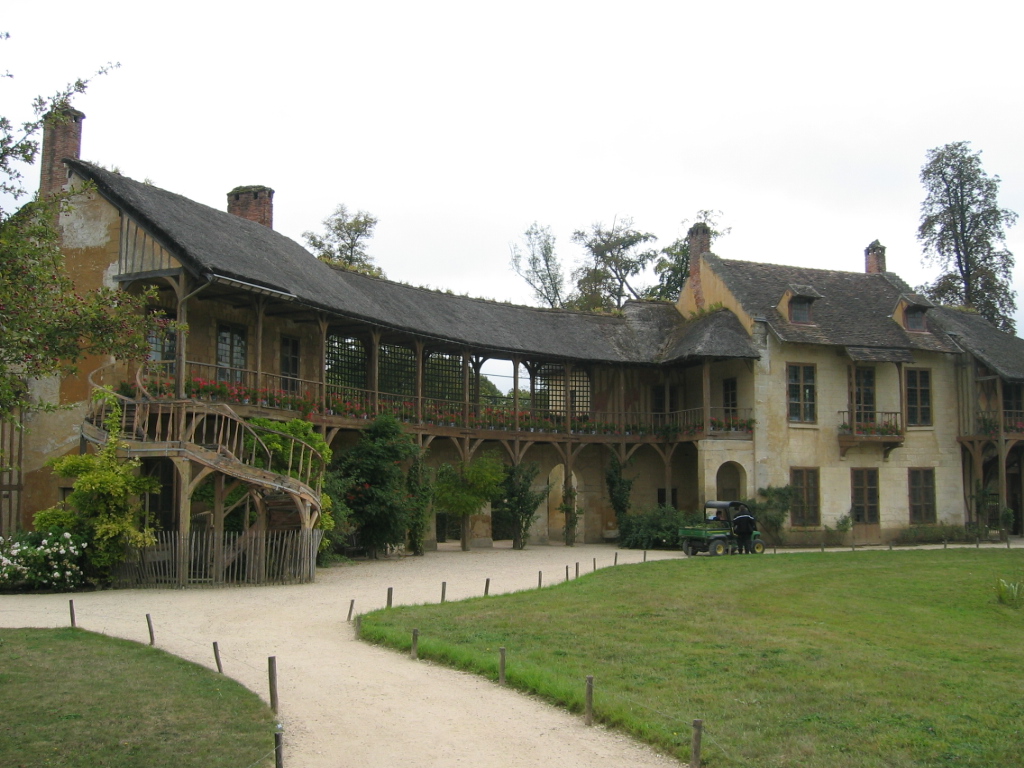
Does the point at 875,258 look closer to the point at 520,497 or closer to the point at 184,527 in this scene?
the point at 520,497

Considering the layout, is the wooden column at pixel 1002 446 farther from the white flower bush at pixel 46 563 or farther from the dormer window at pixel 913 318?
the white flower bush at pixel 46 563

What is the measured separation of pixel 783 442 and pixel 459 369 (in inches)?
429

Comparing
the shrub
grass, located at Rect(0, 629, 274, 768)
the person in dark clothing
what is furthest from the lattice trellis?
grass, located at Rect(0, 629, 274, 768)

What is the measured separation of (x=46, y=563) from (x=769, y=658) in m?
12.9

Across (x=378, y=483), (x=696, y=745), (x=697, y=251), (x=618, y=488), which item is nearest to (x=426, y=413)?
(x=378, y=483)

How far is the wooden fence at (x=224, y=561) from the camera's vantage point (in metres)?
18.2

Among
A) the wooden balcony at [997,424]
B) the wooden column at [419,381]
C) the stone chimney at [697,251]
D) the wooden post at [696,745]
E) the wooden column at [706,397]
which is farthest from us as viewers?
the stone chimney at [697,251]

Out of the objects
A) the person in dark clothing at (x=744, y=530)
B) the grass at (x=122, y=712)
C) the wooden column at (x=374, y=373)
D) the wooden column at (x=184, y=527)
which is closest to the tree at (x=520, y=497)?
the wooden column at (x=374, y=373)

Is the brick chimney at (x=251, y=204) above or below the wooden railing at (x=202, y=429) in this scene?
above

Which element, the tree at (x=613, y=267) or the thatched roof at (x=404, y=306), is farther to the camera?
the tree at (x=613, y=267)

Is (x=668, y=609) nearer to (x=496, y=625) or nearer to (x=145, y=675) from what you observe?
(x=496, y=625)

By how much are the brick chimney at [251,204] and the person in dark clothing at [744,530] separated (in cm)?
1645

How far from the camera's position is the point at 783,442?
31672mm

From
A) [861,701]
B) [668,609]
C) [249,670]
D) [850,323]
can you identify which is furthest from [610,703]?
[850,323]
